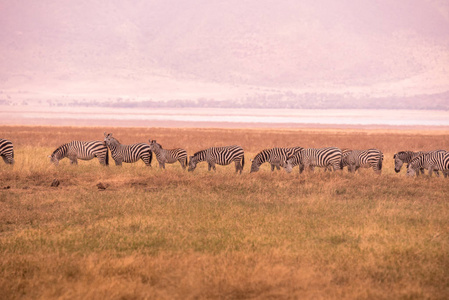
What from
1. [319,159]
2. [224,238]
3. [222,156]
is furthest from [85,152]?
[224,238]

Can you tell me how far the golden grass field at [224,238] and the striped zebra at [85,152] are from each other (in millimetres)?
4899

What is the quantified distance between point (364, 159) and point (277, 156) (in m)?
3.58

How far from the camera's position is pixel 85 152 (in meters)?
26.2

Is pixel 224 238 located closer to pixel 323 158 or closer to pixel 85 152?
pixel 323 158

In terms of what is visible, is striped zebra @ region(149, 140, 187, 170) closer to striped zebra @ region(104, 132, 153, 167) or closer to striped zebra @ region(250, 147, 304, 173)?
striped zebra @ region(104, 132, 153, 167)

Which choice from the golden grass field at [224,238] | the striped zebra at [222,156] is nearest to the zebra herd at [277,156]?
the striped zebra at [222,156]

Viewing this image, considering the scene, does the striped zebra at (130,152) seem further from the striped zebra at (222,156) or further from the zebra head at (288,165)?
the zebra head at (288,165)

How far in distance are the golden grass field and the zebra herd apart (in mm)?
1781

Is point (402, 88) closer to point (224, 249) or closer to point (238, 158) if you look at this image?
point (238, 158)

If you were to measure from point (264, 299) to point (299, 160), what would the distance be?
14.9 meters

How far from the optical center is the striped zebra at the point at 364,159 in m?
24.1

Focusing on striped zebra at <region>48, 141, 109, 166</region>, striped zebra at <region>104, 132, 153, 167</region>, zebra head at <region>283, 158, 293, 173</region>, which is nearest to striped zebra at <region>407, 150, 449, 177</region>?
zebra head at <region>283, 158, 293, 173</region>

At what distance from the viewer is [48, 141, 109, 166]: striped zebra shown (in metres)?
26.1

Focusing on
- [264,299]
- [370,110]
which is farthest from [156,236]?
[370,110]
